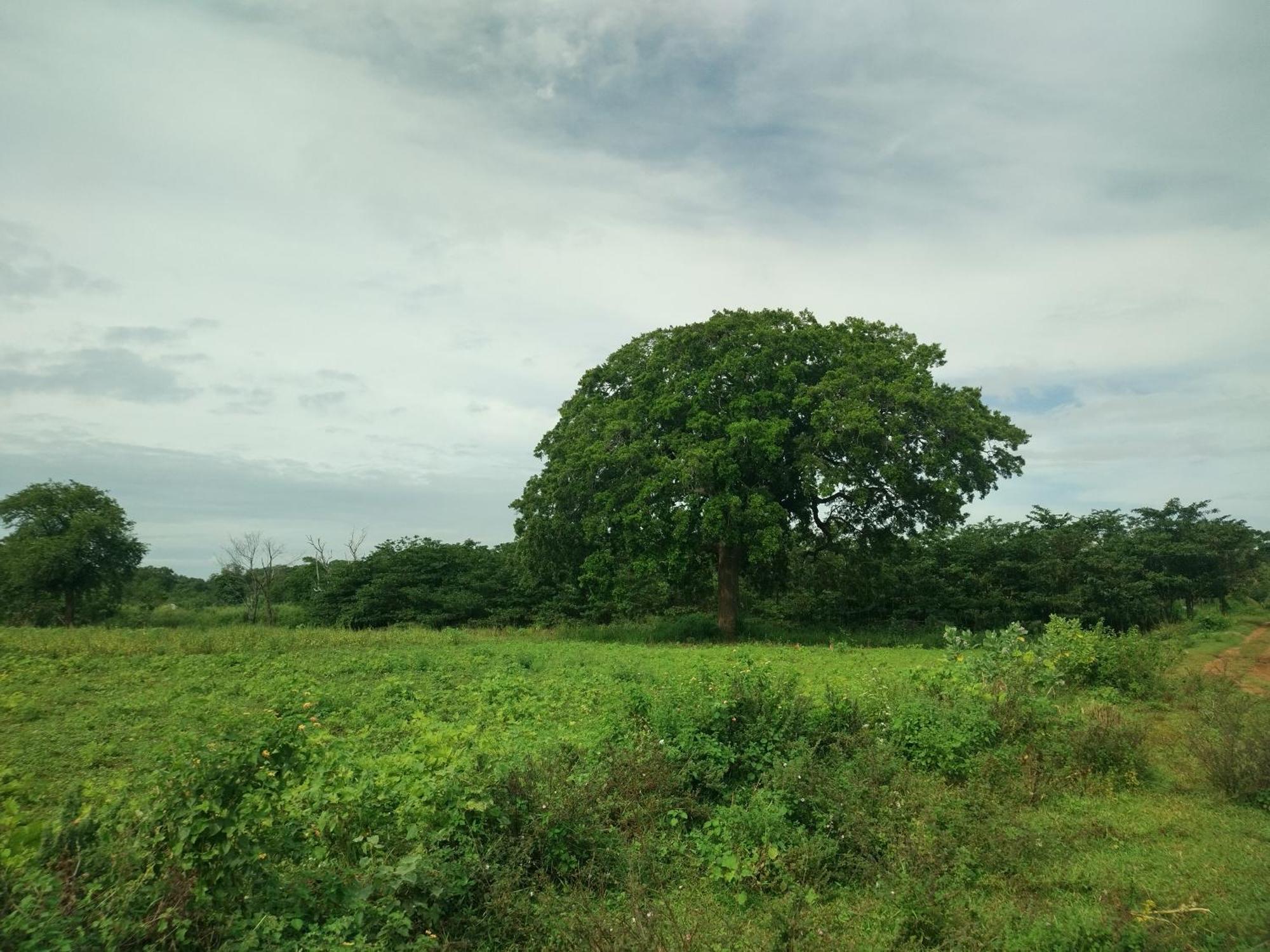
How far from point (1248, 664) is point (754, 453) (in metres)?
11.5

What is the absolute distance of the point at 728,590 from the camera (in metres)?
24.3

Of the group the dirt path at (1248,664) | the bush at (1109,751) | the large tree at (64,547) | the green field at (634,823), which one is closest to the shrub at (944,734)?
the green field at (634,823)

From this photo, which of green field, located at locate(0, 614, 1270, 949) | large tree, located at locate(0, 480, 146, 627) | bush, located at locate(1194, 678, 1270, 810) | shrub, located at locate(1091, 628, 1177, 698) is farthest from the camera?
large tree, located at locate(0, 480, 146, 627)

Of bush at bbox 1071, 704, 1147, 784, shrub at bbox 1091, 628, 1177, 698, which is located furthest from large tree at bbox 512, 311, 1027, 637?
bush at bbox 1071, 704, 1147, 784

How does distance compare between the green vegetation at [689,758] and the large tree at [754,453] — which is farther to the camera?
the large tree at [754,453]

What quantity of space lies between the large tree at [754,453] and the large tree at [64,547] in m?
19.1

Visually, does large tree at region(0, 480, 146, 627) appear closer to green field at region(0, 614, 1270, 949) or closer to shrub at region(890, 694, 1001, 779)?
green field at region(0, 614, 1270, 949)

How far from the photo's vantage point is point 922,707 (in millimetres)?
8633

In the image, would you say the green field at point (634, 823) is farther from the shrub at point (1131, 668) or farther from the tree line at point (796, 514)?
the tree line at point (796, 514)

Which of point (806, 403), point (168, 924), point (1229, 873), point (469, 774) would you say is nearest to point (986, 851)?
point (1229, 873)

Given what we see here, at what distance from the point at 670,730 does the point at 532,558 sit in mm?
16407

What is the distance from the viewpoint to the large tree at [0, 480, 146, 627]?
29.9m

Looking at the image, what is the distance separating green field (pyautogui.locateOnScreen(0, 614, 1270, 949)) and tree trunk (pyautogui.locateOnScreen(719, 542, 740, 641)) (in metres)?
13.0

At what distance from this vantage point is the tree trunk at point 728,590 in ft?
78.6
